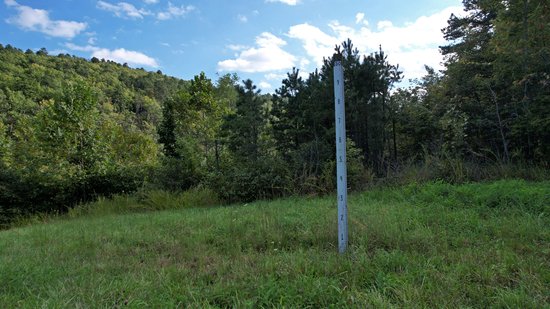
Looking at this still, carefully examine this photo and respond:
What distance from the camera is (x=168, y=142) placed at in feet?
67.5

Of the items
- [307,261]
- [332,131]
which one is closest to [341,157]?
[307,261]

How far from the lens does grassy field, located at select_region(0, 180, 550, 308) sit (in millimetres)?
2455

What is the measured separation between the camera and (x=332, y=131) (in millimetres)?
9922

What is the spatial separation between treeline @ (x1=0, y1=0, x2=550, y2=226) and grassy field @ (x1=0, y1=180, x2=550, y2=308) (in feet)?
12.6

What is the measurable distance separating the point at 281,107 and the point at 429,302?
9.32m

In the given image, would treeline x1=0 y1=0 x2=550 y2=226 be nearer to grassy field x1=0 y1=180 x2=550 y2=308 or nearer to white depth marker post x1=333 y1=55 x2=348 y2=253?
grassy field x1=0 y1=180 x2=550 y2=308

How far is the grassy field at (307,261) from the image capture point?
2.46 metres

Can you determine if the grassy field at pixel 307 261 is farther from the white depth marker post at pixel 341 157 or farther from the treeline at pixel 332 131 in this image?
the treeline at pixel 332 131

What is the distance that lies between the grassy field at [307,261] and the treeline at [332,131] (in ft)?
12.6

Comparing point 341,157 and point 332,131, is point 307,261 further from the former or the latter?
point 332,131

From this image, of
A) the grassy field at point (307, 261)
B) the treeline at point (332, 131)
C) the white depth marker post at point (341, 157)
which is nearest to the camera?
the grassy field at point (307, 261)

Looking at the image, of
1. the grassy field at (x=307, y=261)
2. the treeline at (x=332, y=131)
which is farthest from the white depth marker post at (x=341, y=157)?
the treeline at (x=332, y=131)

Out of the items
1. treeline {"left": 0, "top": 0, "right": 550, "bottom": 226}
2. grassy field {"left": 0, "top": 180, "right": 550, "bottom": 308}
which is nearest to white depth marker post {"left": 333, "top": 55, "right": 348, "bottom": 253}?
grassy field {"left": 0, "top": 180, "right": 550, "bottom": 308}

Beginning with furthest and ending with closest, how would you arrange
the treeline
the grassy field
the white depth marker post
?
1. the treeline
2. the white depth marker post
3. the grassy field
